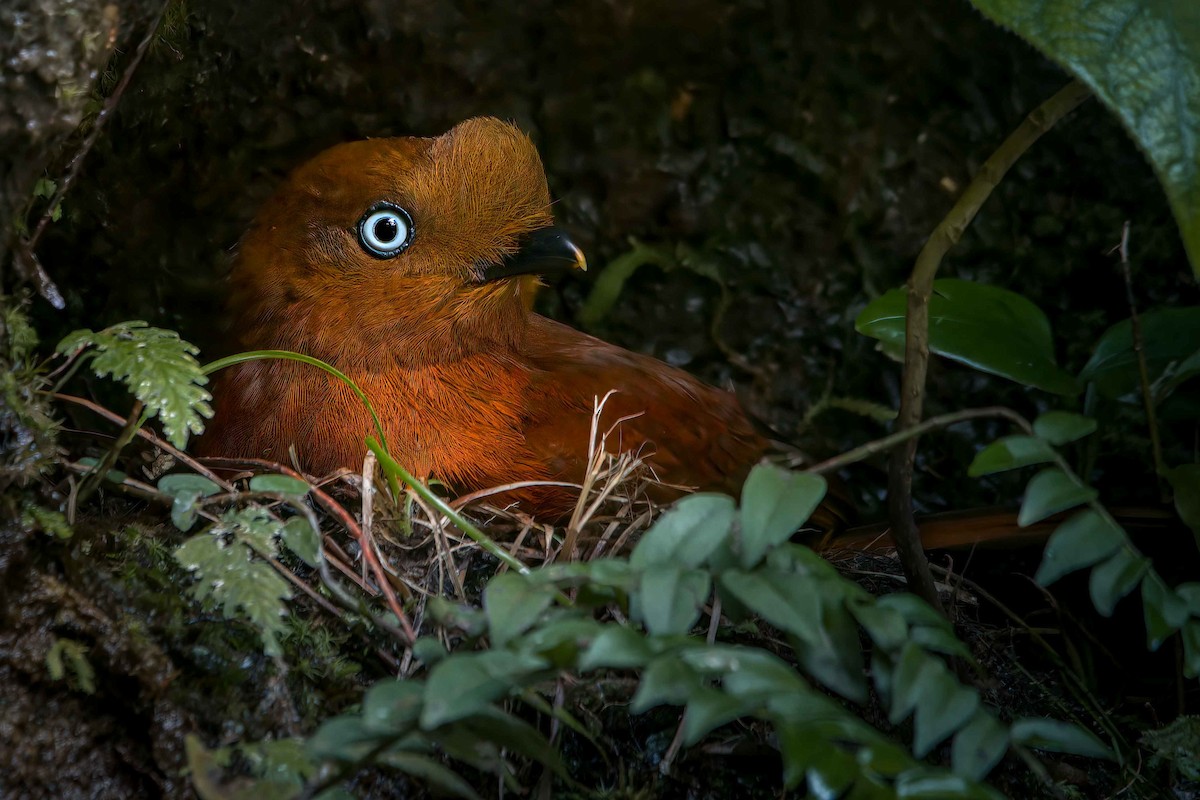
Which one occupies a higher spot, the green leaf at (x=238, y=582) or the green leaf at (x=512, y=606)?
the green leaf at (x=512, y=606)

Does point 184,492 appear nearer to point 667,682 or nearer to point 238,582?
point 238,582

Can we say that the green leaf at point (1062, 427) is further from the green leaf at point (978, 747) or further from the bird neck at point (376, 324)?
the bird neck at point (376, 324)

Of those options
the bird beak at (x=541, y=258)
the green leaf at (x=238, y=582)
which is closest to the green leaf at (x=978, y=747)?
the green leaf at (x=238, y=582)

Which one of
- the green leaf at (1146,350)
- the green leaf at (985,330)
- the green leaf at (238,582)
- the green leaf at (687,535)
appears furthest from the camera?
the green leaf at (1146,350)

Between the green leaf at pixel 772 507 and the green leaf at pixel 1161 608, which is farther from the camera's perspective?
the green leaf at pixel 1161 608

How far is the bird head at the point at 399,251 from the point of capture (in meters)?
2.71

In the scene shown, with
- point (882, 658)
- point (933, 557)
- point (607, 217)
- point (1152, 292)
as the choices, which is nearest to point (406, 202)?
point (607, 217)

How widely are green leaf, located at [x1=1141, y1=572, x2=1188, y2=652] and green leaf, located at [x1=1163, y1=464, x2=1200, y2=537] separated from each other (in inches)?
18.1

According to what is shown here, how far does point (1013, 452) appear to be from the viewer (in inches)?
61.5

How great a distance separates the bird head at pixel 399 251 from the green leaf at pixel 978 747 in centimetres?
177

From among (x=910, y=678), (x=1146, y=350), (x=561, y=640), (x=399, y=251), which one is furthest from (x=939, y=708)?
(x=399, y=251)

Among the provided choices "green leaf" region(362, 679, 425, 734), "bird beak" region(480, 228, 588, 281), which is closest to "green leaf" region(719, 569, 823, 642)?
"green leaf" region(362, 679, 425, 734)

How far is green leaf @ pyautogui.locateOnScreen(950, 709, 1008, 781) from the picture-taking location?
3.96 feet

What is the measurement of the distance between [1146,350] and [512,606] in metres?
1.75
